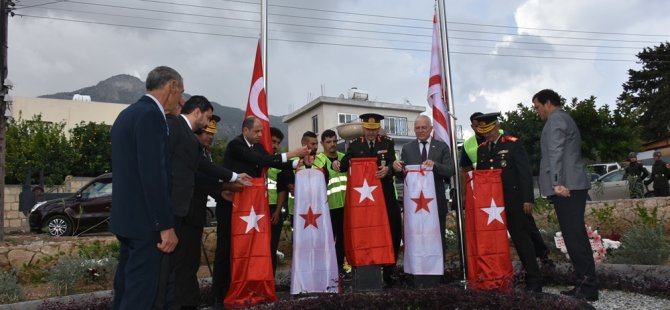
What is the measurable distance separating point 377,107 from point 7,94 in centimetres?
3800

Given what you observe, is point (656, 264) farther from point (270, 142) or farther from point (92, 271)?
point (92, 271)

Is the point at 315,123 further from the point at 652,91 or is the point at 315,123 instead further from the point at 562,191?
the point at 562,191

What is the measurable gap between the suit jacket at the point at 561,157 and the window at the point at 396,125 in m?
39.4

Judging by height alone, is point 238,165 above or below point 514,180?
above

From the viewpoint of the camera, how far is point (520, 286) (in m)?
5.60

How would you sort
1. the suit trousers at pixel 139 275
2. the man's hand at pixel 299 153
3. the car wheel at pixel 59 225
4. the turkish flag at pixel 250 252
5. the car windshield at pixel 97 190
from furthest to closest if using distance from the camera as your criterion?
the car windshield at pixel 97 190, the car wheel at pixel 59 225, the man's hand at pixel 299 153, the turkish flag at pixel 250 252, the suit trousers at pixel 139 275

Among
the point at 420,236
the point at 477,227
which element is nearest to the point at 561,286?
the point at 477,227

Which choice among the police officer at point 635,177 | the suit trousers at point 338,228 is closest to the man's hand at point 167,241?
the suit trousers at point 338,228

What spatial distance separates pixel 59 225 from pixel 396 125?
112 feet

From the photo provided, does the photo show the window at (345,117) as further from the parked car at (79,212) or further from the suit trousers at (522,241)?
the suit trousers at (522,241)

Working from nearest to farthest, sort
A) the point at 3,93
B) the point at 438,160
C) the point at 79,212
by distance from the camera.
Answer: the point at 438,160 → the point at 3,93 → the point at 79,212

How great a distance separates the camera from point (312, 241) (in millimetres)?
5496

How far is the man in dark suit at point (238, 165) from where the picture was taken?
214 inches

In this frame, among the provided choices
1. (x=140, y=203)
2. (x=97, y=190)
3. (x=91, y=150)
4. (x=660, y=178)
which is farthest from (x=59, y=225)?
(x=91, y=150)
